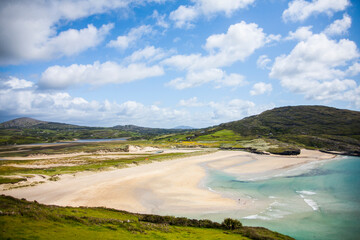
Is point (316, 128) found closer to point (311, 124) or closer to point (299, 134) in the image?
point (311, 124)

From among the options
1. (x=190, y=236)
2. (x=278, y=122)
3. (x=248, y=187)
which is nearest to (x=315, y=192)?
(x=248, y=187)

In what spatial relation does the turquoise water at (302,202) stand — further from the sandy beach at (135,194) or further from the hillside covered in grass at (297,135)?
the hillside covered in grass at (297,135)

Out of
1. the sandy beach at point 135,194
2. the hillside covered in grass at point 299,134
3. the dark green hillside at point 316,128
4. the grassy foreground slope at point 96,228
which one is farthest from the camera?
the dark green hillside at point 316,128

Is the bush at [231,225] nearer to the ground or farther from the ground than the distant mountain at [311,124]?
nearer to the ground

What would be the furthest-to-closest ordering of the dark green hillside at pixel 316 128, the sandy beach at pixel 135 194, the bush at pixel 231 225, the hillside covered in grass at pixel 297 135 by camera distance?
1. the dark green hillside at pixel 316 128
2. the hillside covered in grass at pixel 297 135
3. the sandy beach at pixel 135 194
4. the bush at pixel 231 225

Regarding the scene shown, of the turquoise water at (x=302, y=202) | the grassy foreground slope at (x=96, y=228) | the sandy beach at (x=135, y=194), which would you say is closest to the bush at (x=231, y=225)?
the grassy foreground slope at (x=96, y=228)

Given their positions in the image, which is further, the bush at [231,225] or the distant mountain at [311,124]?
the distant mountain at [311,124]
